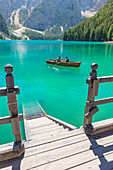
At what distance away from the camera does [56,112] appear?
35.3 feet

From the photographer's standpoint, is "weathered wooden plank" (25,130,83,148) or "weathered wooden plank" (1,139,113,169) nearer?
"weathered wooden plank" (1,139,113,169)

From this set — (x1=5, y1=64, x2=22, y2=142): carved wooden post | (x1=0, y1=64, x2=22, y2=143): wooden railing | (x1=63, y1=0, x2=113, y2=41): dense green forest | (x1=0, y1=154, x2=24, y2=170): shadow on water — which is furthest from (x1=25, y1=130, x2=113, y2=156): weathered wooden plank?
(x1=63, y1=0, x2=113, y2=41): dense green forest

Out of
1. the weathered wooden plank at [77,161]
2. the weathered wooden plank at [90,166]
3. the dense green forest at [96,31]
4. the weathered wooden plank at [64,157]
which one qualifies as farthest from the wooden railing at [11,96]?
the dense green forest at [96,31]

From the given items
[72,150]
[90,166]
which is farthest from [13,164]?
[90,166]

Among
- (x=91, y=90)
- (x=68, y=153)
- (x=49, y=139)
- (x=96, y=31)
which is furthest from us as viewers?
(x=96, y=31)

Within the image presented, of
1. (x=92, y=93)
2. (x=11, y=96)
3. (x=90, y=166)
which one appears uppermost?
(x=11, y=96)

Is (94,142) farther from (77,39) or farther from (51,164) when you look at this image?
(77,39)

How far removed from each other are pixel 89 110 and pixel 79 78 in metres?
17.6

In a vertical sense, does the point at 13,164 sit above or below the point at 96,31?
below

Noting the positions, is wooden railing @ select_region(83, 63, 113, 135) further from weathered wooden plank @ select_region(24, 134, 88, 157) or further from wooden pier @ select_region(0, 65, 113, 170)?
weathered wooden plank @ select_region(24, 134, 88, 157)

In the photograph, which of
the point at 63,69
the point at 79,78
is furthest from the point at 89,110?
the point at 63,69

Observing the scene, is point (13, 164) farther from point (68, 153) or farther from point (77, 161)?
point (77, 161)

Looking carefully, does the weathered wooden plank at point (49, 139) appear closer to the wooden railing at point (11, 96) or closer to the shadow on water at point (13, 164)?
the shadow on water at point (13, 164)

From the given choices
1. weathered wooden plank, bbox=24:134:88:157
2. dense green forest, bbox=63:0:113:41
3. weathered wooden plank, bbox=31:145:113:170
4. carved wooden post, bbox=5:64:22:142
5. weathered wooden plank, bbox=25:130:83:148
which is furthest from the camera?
dense green forest, bbox=63:0:113:41
